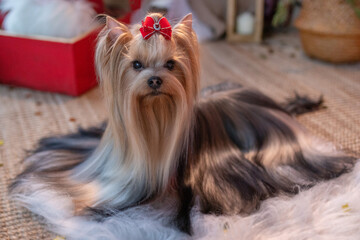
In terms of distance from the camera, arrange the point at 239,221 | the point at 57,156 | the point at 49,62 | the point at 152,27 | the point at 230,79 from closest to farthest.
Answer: the point at 152,27 < the point at 239,221 < the point at 57,156 < the point at 49,62 < the point at 230,79

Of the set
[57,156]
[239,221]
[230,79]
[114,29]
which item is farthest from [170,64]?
[230,79]

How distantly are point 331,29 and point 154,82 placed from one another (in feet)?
6.06

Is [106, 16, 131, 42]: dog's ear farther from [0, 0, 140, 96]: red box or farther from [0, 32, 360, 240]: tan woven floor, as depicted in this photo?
[0, 0, 140, 96]: red box

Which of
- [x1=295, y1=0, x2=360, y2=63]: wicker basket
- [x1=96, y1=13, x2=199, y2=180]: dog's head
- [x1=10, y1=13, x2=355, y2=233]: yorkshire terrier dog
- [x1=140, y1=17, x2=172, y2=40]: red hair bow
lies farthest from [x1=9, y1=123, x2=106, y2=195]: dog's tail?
[x1=295, y1=0, x2=360, y2=63]: wicker basket

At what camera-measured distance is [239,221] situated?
1431mm

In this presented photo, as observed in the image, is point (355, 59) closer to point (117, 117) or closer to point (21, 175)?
point (117, 117)

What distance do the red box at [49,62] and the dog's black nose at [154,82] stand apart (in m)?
1.20

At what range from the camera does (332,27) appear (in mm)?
2770

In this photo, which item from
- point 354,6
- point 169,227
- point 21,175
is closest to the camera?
point 169,227

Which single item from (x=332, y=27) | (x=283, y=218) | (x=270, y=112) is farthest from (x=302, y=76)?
(x=283, y=218)

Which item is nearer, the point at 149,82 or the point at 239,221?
the point at 149,82

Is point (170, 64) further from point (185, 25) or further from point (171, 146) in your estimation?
point (171, 146)

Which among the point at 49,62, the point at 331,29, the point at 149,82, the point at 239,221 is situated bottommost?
the point at 239,221

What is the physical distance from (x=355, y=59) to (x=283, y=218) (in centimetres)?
181
